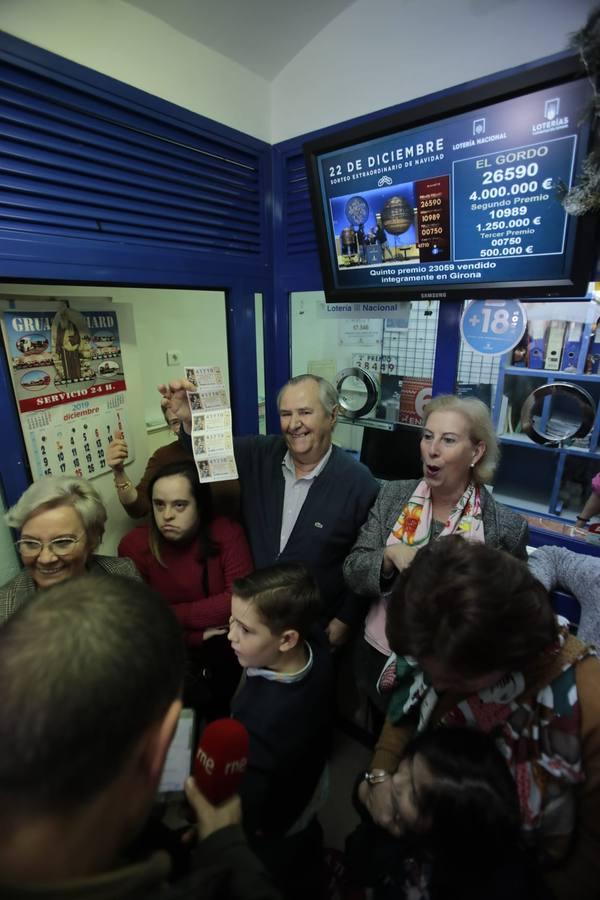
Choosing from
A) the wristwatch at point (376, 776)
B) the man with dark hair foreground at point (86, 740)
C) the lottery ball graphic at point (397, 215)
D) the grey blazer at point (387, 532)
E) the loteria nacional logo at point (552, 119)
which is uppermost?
the loteria nacional logo at point (552, 119)

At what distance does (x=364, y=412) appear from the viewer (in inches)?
93.8

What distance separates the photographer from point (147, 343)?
8.95ft

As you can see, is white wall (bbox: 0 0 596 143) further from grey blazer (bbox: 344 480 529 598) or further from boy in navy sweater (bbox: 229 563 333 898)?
boy in navy sweater (bbox: 229 563 333 898)

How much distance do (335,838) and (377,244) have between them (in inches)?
101

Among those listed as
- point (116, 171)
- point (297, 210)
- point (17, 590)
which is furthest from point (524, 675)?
point (297, 210)

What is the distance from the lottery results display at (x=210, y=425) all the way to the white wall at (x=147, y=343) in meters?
0.65

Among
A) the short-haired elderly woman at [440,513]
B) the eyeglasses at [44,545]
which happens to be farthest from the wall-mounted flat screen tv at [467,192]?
the eyeglasses at [44,545]

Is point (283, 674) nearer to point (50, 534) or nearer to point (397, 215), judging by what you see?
point (50, 534)

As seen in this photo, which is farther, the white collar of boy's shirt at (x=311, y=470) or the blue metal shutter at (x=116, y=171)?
the white collar of boy's shirt at (x=311, y=470)

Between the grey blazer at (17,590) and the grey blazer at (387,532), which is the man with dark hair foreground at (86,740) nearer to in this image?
the grey blazer at (17,590)

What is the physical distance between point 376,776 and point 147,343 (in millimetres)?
2536

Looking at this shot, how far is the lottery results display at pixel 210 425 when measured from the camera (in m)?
1.67

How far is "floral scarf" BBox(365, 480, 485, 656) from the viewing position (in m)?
1.54

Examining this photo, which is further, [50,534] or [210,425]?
[210,425]
